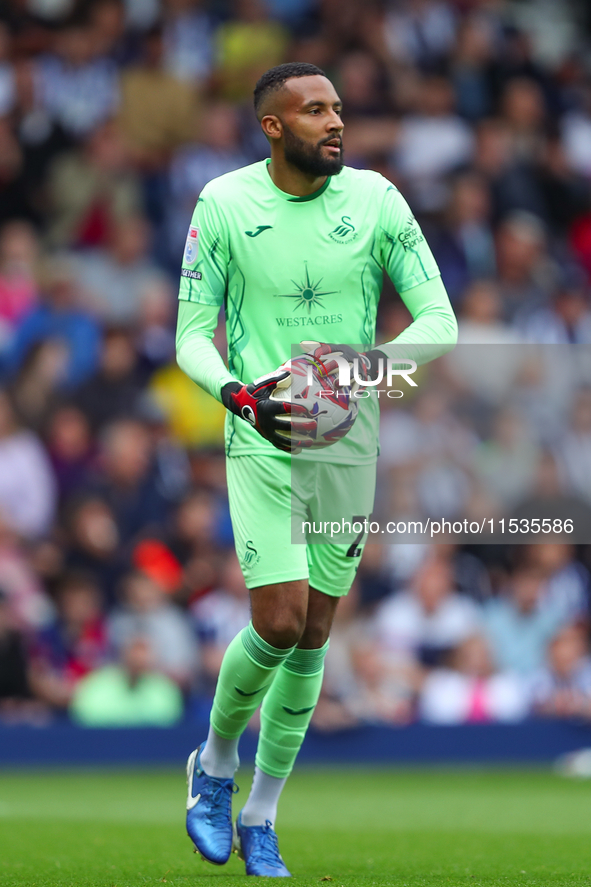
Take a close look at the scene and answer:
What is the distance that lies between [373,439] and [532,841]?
2292 millimetres

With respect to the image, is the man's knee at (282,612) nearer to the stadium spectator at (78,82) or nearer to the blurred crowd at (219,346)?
the blurred crowd at (219,346)

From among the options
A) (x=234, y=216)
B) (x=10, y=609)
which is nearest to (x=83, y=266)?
(x=10, y=609)

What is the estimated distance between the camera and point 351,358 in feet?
15.7

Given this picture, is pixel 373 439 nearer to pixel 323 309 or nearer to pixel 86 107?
pixel 323 309

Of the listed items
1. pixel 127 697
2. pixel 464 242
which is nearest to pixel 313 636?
pixel 127 697

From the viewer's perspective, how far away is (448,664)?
1054cm

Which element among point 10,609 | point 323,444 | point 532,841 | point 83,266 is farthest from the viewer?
point 83,266

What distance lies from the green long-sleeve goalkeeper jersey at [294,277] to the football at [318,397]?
6.2 inches

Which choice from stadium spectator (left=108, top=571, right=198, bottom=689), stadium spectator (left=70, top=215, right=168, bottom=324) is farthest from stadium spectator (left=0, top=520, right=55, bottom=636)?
stadium spectator (left=70, top=215, right=168, bottom=324)

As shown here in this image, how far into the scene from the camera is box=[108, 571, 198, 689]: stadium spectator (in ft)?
33.9

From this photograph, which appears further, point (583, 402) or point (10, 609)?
point (583, 402)

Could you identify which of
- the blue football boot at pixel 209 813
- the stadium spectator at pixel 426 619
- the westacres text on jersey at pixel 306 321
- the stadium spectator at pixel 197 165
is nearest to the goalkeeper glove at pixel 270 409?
the westacres text on jersey at pixel 306 321

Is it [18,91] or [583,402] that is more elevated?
[18,91]

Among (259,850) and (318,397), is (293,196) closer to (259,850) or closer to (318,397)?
(318,397)
